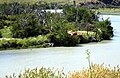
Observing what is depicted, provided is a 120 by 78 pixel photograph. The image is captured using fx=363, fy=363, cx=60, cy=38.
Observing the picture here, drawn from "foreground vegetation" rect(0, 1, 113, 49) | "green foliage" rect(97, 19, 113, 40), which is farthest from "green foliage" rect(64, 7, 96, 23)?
"green foliage" rect(97, 19, 113, 40)

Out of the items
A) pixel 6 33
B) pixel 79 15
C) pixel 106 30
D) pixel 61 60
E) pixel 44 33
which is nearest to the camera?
pixel 61 60

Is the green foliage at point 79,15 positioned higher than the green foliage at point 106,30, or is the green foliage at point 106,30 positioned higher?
the green foliage at point 79,15

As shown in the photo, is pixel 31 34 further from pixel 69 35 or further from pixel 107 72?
pixel 107 72

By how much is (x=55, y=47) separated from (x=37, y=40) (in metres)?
5.11

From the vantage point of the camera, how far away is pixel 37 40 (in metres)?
80.8

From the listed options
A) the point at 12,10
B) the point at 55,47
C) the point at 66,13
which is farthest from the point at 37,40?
the point at 12,10

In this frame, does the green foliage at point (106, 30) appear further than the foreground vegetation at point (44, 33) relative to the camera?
Yes

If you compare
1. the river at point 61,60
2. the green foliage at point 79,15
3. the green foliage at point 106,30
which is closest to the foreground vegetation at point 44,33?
the green foliage at point 106,30

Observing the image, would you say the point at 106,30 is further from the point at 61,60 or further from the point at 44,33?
the point at 61,60

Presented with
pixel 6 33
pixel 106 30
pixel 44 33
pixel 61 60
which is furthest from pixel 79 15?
pixel 61 60

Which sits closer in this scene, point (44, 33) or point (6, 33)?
point (6, 33)

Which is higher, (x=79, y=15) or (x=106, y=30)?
(x=79, y=15)

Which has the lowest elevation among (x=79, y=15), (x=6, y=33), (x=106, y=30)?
(x=106, y=30)

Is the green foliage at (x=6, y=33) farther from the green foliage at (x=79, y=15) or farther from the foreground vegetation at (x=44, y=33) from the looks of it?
the green foliage at (x=79, y=15)
